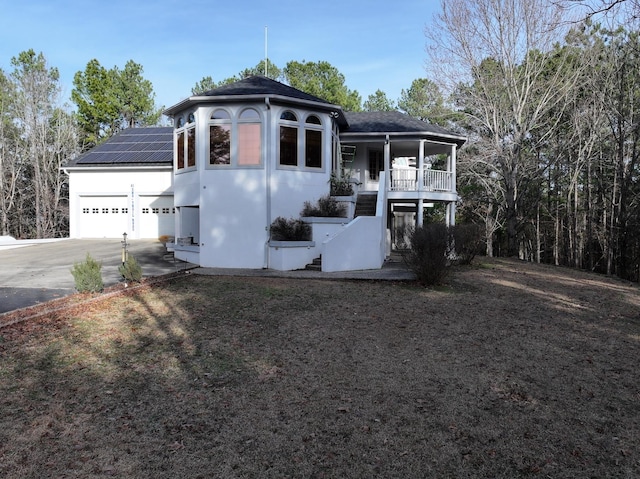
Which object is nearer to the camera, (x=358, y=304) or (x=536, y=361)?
(x=536, y=361)

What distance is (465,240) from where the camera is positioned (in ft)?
44.6

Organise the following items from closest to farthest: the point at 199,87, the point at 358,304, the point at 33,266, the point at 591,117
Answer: the point at 358,304, the point at 33,266, the point at 591,117, the point at 199,87

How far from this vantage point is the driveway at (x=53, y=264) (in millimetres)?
9008

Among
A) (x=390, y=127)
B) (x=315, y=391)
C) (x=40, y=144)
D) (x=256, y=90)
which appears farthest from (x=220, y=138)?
(x=40, y=144)

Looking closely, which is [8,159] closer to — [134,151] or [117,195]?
[134,151]

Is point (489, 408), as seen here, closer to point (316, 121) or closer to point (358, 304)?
point (358, 304)

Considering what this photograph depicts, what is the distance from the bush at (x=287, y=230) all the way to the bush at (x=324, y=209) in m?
0.57

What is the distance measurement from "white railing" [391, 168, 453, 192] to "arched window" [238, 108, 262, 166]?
22.6ft

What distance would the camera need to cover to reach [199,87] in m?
42.4

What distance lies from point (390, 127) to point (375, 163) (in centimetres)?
246

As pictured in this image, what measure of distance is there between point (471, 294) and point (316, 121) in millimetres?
7231

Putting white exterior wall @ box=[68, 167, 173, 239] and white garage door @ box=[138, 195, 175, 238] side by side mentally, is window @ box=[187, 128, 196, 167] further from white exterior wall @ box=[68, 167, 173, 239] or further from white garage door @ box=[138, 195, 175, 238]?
white garage door @ box=[138, 195, 175, 238]

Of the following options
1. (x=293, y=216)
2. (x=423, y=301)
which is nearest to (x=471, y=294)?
(x=423, y=301)

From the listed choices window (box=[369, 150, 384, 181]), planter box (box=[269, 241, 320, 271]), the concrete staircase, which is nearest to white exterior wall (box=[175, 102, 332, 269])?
planter box (box=[269, 241, 320, 271])
